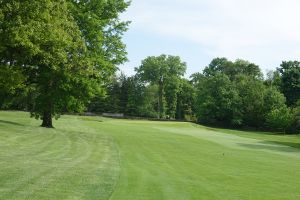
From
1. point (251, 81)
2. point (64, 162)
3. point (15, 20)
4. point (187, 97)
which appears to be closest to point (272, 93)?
point (251, 81)

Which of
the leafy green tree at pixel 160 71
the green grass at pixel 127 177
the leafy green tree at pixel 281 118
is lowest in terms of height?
the green grass at pixel 127 177

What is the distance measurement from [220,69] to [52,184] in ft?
471

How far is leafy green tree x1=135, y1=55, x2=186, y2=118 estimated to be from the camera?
14600cm

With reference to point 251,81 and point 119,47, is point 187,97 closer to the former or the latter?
point 251,81

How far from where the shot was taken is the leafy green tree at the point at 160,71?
5748 inches

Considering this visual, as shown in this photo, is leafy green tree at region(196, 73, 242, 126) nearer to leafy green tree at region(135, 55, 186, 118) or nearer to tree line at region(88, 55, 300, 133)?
tree line at region(88, 55, 300, 133)

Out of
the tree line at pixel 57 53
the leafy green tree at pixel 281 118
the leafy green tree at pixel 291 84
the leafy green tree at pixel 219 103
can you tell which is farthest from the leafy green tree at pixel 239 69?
the tree line at pixel 57 53

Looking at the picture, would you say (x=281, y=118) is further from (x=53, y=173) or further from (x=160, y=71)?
(x=53, y=173)

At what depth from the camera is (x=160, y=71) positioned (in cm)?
14688

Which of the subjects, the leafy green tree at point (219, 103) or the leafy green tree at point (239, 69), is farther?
the leafy green tree at point (239, 69)

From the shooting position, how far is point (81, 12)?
38312 millimetres

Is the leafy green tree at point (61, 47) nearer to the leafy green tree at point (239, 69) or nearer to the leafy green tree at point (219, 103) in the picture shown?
the leafy green tree at point (219, 103)

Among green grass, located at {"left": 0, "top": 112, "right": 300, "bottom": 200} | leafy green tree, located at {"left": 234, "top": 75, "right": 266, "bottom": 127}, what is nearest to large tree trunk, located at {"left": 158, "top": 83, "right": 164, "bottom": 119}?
leafy green tree, located at {"left": 234, "top": 75, "right": 266, "bottom": 127}

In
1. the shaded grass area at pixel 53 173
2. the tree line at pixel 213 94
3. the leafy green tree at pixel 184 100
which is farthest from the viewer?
the leafy green tree at pixel 184 100
